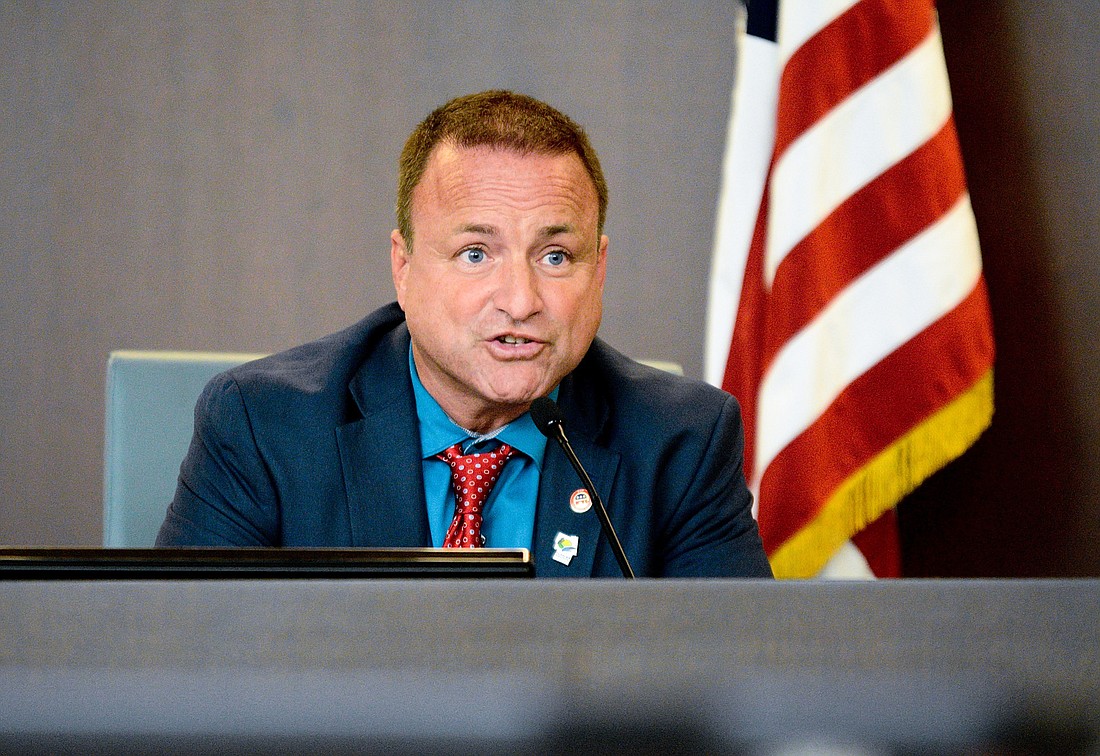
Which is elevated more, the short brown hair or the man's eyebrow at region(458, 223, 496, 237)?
the short brown hair

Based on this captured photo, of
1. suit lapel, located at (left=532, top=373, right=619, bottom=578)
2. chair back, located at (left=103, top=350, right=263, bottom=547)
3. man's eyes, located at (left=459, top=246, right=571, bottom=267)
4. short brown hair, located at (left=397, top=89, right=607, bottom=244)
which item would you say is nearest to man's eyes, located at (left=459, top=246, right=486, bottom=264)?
man's eyes, located at (left=459, top=246, right=571, bottom=267)

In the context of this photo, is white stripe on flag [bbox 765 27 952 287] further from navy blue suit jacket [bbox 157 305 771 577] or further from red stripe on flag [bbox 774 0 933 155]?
navy blue suit jacket [bbox 157 305 771 577]

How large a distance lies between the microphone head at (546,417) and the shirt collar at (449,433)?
1.19ft

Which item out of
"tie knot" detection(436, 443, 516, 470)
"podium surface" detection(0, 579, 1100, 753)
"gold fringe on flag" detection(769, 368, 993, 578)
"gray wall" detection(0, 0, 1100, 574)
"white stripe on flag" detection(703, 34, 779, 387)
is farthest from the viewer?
"gray wall" detection(0, 0, 1100, 574)

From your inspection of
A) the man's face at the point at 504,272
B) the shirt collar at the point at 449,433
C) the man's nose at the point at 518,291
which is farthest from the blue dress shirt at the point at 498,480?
the man's nose at the point at 518,291

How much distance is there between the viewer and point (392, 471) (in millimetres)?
1565

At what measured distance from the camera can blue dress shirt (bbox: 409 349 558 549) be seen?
5.17 feet

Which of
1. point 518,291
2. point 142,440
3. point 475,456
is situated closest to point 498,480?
point 475,456

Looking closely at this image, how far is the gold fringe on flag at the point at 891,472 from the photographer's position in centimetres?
220

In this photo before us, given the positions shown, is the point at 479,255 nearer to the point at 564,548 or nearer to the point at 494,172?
the point at 494,172

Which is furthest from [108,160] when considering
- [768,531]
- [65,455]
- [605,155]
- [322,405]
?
[768,531]

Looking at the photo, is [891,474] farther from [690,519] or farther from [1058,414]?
[690,519]

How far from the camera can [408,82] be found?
2955mm

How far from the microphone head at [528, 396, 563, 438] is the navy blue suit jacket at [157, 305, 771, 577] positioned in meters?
0.32
